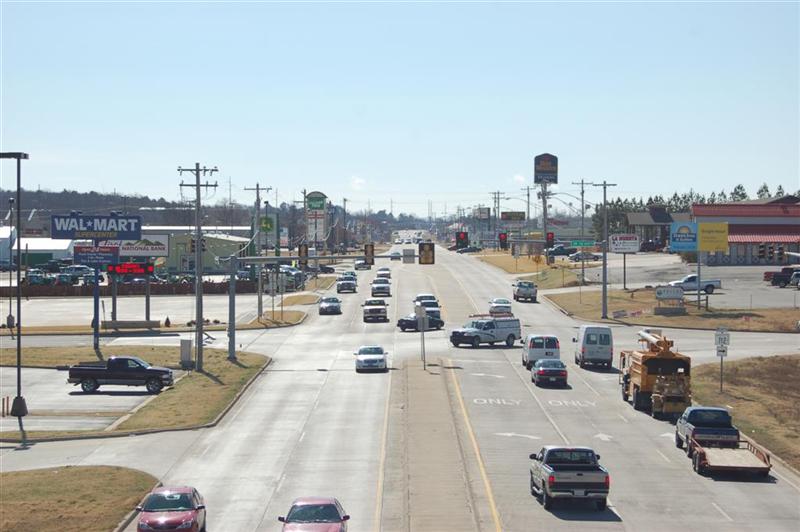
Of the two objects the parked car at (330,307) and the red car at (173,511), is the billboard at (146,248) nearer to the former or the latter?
the parked car at (330,307)

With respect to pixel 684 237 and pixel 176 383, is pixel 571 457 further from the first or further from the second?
pixel 684 237

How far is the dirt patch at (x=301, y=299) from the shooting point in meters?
92.8

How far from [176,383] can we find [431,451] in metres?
21.5

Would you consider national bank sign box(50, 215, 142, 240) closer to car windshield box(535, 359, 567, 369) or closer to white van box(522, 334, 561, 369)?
white van box(522, 334, 561, 369)

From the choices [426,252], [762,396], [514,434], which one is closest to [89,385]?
[426,252]

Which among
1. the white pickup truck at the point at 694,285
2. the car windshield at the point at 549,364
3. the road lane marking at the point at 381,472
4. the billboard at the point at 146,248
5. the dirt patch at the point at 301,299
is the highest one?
the billboard at the point at 146,248

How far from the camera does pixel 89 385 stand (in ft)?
161

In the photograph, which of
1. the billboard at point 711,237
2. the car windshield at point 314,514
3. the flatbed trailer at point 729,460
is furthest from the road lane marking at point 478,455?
the billboard at point 711,237

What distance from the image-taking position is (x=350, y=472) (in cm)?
3080

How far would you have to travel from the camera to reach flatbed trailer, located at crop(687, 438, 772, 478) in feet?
97.7

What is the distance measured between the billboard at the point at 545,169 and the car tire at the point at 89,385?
134857mm

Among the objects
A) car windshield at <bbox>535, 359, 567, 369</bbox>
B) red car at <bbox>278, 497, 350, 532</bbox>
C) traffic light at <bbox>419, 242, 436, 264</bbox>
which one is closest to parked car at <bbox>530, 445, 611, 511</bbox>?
red car at <bbox>278, 497, 350, 532</bbox>

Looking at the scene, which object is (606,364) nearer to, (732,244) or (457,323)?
(457,323)

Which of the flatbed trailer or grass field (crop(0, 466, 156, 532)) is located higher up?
the flatbed trailer
